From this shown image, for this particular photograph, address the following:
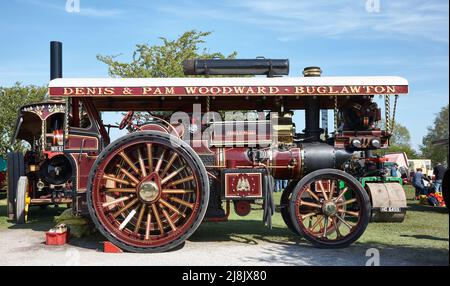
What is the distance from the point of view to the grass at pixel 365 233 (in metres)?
7.70

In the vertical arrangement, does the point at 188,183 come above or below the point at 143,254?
above

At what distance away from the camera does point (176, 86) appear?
6914 mm

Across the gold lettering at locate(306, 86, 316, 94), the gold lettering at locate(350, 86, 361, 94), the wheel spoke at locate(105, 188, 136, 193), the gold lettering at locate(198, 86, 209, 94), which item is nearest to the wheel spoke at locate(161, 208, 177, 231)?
the wheel spoke at locate(105, 188, 136, 193)

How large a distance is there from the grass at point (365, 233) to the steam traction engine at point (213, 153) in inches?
28.9

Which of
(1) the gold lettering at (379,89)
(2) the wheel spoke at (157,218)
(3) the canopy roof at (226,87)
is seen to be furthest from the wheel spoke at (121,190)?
(1) the gold lettering at (379,89)

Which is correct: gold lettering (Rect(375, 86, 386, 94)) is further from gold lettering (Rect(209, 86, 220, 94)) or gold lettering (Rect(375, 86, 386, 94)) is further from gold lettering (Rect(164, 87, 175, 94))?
gold lettering (Rect(164, 87, 175, 94))

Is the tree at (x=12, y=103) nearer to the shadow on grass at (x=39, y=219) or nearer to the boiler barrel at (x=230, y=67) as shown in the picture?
the shadow on grass at (x=39, y=219)

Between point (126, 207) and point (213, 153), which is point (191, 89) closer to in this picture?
point (213, 153)

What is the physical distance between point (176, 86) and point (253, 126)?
1.46 metres

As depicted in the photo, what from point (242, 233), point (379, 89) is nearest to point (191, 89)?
point (379, 89)

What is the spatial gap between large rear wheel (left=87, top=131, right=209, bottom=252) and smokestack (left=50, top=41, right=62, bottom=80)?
8.87m
